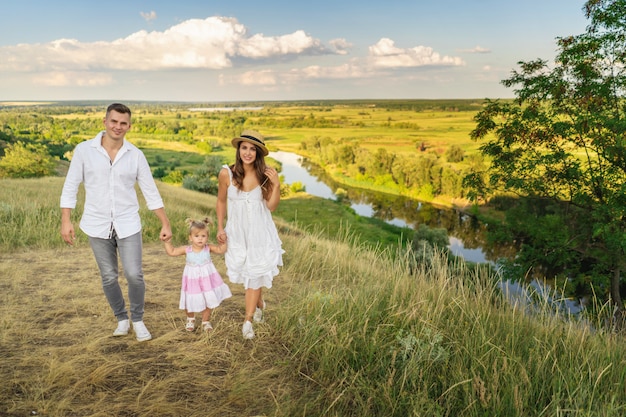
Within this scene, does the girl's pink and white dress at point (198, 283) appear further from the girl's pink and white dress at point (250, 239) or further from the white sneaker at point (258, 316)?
the white sneaker at point (258, 316)

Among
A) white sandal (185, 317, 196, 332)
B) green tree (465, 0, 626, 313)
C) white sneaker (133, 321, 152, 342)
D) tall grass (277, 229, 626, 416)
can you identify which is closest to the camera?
tall grass (277, 229, 626, 416)

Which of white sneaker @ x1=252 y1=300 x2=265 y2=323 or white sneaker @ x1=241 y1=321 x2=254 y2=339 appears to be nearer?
white sneaker @ x1=241 y1=321 x2=254 y2=339

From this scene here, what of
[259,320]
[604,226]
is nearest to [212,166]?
[604,226]

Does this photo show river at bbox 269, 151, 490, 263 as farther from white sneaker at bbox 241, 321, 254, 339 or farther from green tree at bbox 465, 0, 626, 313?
white sneaker at bbox 241, 321, 254, 339

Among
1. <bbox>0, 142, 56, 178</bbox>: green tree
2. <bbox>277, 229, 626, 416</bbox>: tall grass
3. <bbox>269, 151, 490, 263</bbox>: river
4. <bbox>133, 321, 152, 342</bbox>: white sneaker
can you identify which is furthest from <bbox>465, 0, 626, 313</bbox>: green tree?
<bbox>0, 142, 56, 178</bbox>: green tree

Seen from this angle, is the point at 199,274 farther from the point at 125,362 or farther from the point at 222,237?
the point at 125,362

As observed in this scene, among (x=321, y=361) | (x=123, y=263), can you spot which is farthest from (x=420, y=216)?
(x=123, y=263)

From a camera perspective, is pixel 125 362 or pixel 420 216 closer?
pixel 125 362

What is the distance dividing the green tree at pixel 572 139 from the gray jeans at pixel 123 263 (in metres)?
15.4

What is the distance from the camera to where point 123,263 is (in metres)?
3.92

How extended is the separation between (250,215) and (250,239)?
24 centimetres

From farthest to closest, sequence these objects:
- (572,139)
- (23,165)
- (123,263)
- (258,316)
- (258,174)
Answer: (23,165), (572,139), (258,316), (258,174), (123,263)

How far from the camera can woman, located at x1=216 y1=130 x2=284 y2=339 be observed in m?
4.01

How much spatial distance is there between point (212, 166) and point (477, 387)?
192 ft
